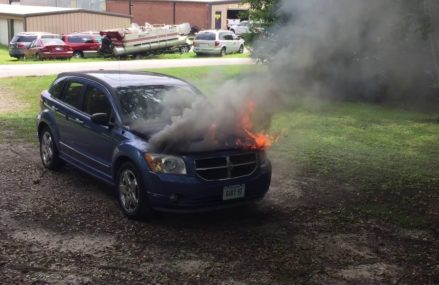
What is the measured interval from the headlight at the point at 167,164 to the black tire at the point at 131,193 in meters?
0.26

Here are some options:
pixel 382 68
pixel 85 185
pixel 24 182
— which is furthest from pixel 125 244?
pixel 382 68

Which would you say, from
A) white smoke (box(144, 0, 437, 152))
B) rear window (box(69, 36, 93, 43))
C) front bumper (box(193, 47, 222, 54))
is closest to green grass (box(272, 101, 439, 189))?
white smoke (box(144, 0, 437, 152))

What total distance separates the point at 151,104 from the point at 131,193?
1324 millimetres

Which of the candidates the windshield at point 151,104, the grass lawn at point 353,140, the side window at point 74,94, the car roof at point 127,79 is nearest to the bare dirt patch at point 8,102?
the grass lawn at point 353,140

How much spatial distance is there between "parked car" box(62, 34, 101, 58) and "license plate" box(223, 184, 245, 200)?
2610 cm

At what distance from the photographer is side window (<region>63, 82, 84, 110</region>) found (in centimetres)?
745

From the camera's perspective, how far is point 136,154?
5953 millimetres

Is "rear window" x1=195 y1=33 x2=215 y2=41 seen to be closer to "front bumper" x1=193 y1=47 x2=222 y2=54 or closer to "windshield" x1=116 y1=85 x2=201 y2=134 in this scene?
"front bumper" x1=193 y1=47 x2=222 y2=54

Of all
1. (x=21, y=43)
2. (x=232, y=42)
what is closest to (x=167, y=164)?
(x=21, y=43)

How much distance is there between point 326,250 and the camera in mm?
5445

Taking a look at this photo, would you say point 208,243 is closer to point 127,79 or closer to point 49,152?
point 127,79

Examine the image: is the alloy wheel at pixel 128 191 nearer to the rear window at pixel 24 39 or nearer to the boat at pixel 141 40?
the boat at pixel 141 40

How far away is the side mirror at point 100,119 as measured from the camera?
6578 millimetres

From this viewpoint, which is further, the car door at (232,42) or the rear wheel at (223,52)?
the car door at (232,42)
